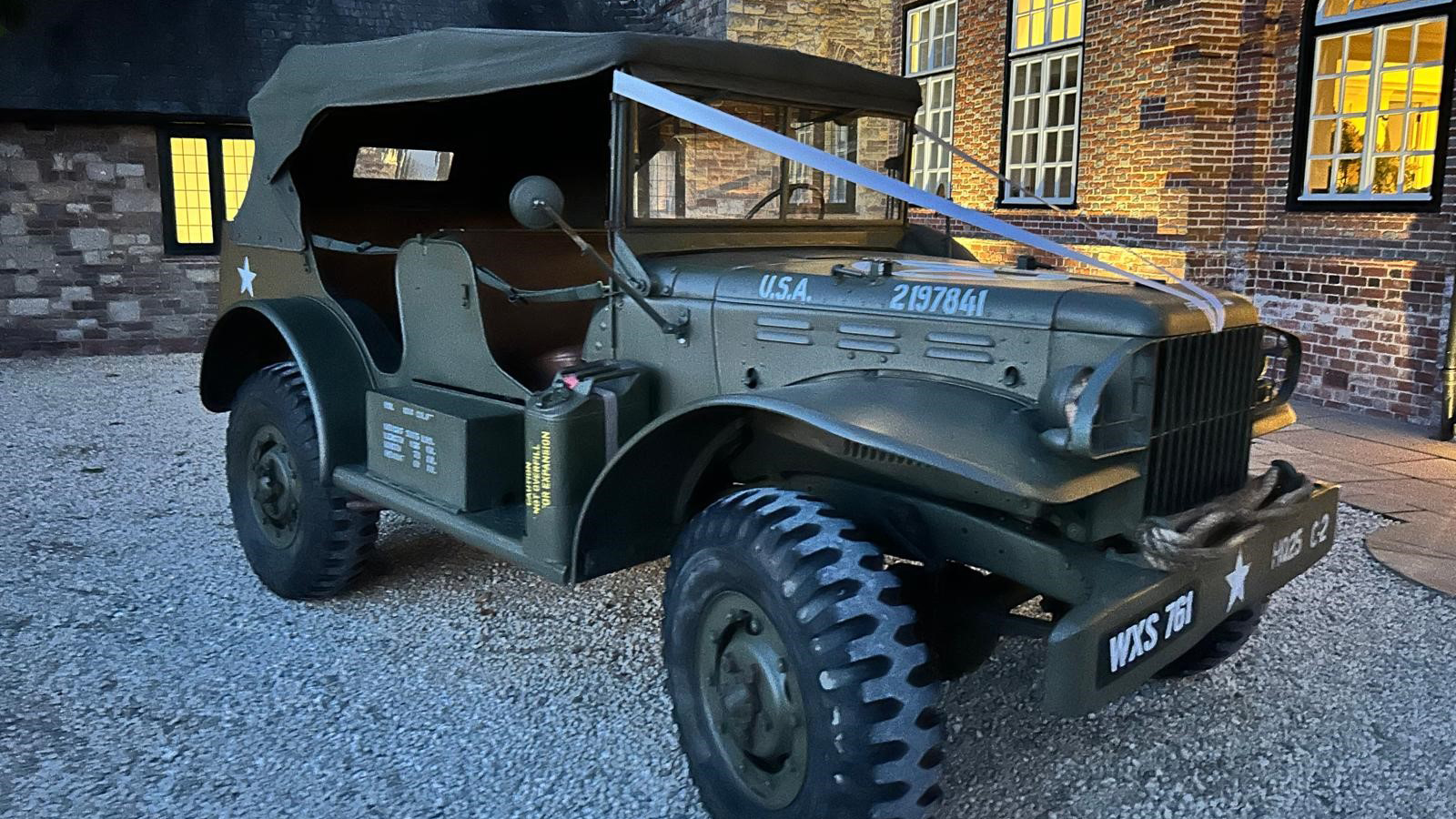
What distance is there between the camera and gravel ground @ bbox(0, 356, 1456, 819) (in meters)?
3.13

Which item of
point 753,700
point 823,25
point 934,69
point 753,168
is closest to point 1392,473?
point 753,168

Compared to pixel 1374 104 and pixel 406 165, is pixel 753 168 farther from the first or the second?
pixel 1374 104

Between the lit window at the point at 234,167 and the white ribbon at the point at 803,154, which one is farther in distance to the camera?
the lit window at the point at 234,167

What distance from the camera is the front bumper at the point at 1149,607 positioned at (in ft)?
8.00

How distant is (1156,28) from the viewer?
31.8ft

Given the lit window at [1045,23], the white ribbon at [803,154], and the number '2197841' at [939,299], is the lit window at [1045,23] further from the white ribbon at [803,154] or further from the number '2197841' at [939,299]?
the number '2197841' at [939,299]

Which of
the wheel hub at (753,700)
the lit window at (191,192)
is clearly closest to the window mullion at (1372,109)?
the wheel hub at (753,700)

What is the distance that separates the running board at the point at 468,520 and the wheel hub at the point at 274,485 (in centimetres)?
37

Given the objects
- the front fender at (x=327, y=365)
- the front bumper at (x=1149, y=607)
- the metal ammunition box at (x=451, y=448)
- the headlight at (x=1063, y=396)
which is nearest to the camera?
the front bumper at (x=1149, y=607)

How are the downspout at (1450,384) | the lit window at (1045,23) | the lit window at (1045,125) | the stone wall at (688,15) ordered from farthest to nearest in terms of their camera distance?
the stone wall at (688,15) < the lit window at (1045,125) < the lit window at (1045,23) < the downspout at (1450,384)

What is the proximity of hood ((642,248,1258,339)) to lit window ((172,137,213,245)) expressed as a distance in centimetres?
1078

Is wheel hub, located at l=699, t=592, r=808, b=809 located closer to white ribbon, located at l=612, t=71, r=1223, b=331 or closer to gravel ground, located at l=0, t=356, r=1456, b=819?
gravel ground, located at l=0, t=356, r=1456, b=819

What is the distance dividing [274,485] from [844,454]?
2.66 meters

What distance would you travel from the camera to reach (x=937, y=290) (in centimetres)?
298
